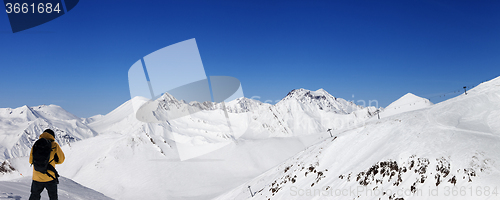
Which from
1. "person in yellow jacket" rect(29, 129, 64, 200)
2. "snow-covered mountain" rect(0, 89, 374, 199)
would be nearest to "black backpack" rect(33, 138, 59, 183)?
"person in yellow jacket" rect(29, 129, 64, 200)

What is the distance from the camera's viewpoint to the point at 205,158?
80.2 meters

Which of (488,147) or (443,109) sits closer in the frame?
(488,147)

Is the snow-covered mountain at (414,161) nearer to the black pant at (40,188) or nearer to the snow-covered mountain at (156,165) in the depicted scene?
the black pant at (40,188)

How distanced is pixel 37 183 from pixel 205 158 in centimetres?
7505

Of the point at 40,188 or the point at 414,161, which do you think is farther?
the point at 414,161

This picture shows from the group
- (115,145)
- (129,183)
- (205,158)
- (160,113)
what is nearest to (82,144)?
(115,145)

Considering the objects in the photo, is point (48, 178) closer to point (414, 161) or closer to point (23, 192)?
point (23, 192)

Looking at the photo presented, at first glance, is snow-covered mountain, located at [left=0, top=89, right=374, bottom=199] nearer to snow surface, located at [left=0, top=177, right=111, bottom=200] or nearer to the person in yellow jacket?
snow surface, located at [left=0, top=177, right=111, bottom=200]

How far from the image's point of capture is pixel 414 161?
15.9 metres

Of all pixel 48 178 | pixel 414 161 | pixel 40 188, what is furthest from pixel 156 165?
pixel 414 161

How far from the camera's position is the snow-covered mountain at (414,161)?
43.1ft

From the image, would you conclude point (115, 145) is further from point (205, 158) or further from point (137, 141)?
point (205, 158)

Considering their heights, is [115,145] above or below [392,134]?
above

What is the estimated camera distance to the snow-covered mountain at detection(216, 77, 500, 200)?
13125 mm
